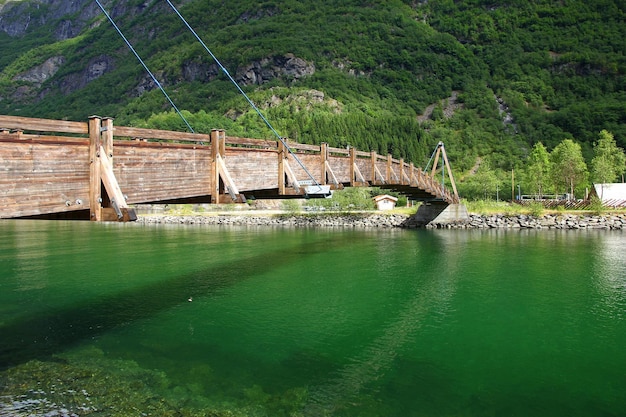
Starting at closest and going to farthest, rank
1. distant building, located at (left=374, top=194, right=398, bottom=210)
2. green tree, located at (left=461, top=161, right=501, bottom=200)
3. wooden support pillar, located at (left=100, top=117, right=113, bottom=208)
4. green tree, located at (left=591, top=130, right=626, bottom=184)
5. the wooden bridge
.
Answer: the wooden bridge
wooden support pillar, located at (left=100, top=117, right=113, bottom=208)
green tree, located at (left=591, top=130, right=626, bottom=184)
distant building, located at (left=374, top=194, right=398, bottom=210)
green tree, located at (left=461, top=161, right=501, bottom=200)

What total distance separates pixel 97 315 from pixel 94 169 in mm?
9285

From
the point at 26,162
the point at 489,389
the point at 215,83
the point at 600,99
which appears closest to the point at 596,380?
the point at 489,389

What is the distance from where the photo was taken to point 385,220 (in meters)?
67.9

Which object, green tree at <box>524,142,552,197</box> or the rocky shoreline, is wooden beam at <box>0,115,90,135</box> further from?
green tree at <box>524,142,552,197</box>

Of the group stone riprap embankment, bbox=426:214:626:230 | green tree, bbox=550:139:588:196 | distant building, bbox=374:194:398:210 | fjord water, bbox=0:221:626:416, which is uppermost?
green tree, bbox=550:139:588:196

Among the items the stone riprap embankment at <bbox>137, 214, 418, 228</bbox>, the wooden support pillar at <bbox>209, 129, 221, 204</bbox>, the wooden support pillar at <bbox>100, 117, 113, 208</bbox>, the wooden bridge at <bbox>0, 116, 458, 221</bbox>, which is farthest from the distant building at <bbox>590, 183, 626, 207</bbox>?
the wooden support pillar at <bbox>100, 117, 113, 208</bbox>

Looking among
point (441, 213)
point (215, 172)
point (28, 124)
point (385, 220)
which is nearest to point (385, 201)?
point (385, 220)

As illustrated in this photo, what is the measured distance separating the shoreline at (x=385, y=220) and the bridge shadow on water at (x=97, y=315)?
3777cm

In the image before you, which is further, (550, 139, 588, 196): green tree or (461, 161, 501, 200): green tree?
(461, 161, 501, 200): green tree

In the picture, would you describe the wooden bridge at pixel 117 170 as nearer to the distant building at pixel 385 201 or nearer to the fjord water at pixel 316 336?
the fjord water at pixel 316 336

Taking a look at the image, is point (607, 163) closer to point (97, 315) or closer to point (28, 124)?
point (97, 315)

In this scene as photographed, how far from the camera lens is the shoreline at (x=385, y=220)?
58719mm

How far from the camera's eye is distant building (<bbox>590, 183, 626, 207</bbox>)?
219 ft

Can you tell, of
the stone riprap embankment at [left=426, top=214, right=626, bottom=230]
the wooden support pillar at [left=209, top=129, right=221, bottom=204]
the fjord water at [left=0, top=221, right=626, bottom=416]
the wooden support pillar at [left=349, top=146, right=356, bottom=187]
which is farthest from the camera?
the stone riprap embankment at [left=426, top=214, right=626, bottom=230]
